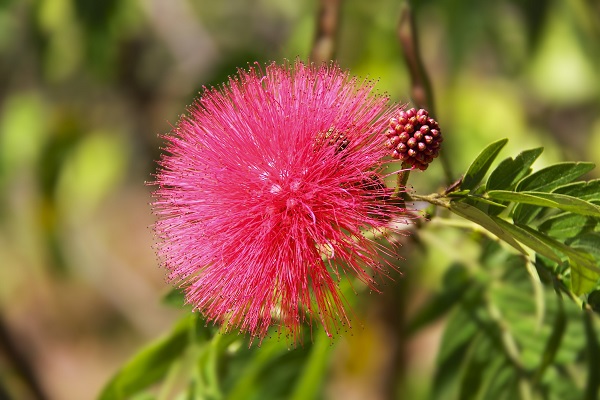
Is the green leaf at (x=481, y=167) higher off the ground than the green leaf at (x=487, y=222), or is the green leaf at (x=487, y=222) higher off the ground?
the green leaf at (x=481, y=167)

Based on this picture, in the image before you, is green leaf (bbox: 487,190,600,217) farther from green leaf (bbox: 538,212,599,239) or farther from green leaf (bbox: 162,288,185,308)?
green leaf (bbox: 162,288,185,308)

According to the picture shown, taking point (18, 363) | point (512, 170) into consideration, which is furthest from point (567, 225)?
point (18, 363)

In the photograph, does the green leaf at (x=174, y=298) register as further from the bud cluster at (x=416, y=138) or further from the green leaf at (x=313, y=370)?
the bud cluster at (x=416, y=138)

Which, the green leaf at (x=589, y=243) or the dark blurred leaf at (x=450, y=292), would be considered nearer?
the green leaf at (x=589, y=243)

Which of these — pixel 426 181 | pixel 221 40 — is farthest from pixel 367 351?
pixel 221 40

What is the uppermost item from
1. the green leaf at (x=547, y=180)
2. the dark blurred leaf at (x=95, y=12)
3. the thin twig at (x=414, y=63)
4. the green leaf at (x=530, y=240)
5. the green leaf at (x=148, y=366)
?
the dark blurred leaf at (x=95, y=12)

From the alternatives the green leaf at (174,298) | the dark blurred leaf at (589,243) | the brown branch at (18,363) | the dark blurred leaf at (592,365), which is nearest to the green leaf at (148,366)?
the green leaf at (174,298)

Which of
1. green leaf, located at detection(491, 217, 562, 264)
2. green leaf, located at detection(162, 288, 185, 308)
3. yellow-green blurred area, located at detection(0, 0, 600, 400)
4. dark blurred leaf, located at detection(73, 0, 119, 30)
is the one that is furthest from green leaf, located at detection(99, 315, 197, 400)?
dark blurred leaf, located at detection(73, 0, 119, 30)
